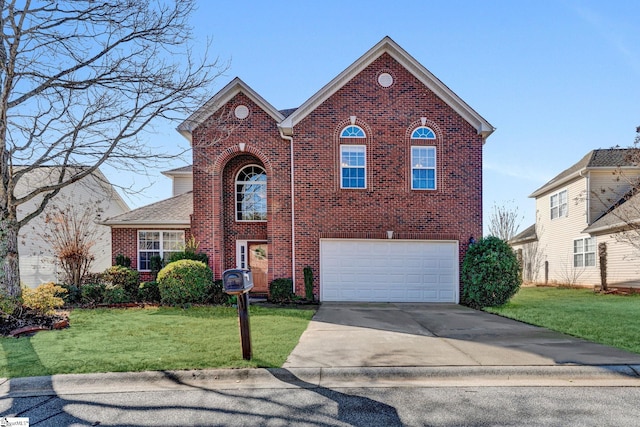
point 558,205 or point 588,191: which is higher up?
point 588,191

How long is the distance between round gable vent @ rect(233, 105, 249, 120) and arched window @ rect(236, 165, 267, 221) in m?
1.86

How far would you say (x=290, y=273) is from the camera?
15.0 meters

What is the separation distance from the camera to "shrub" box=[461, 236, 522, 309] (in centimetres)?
1343

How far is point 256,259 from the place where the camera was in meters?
16.6

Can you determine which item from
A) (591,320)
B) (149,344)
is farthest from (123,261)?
(591,320)

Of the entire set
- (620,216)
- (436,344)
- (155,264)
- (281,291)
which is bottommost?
(281,291)

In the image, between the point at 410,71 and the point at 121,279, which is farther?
the point at 410,71

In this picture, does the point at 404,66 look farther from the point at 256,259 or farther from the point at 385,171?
the point at 256,259

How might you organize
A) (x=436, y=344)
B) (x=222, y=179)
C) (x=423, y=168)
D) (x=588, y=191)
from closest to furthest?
(x=436, y=344) < (x=423, y=168) < (x=222, y=179) < (x=588, y=191)

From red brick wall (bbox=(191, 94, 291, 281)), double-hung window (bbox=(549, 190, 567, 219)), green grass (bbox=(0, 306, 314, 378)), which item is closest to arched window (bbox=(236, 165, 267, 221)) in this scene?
red brick wall (bbox=(191, 94, 291, 281))

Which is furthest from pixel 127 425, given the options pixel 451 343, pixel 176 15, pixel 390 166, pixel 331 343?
pixel 390 166

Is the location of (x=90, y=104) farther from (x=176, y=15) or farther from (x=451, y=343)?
(x=451, y=343)

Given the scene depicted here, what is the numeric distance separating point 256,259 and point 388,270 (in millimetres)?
5107

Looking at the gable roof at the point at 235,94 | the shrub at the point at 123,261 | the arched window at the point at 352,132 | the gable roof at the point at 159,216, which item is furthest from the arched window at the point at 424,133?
the shrub at the point at 123,261
